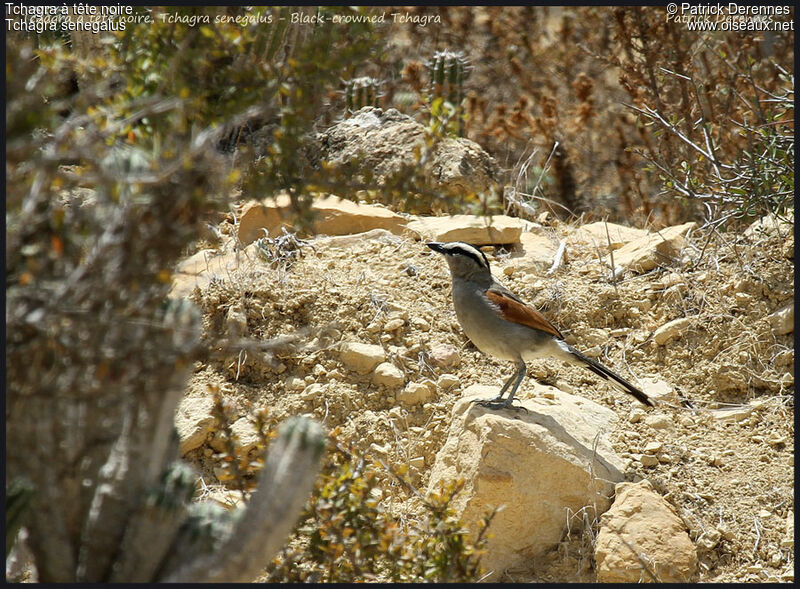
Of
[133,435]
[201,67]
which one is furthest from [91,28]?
[133,435]

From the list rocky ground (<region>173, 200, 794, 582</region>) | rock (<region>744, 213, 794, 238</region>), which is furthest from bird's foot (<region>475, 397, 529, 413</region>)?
rock (<region>744, 213, 794, 238</region>)

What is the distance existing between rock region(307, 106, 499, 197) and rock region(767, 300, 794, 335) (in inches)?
103

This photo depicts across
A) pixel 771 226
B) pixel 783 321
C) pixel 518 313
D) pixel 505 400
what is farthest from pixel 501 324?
pixel 771 226

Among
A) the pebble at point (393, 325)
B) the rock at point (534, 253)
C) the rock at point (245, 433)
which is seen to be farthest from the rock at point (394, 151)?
the rock at point (245, 433)

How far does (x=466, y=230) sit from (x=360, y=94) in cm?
264

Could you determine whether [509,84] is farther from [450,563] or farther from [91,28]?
[450,563]

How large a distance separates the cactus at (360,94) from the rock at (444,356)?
3.60 metres

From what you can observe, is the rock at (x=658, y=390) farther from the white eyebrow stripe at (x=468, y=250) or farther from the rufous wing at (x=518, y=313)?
the white eyebrow stripe at (x=468, y=250)

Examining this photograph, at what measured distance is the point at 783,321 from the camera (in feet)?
19.9

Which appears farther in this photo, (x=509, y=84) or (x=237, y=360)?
(x=509, y=84)

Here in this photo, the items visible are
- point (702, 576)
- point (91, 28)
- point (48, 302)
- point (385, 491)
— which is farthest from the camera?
point (91, 28)

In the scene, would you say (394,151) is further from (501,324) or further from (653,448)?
(653,448)

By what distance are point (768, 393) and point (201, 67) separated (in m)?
4.26

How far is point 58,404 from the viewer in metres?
2.80
